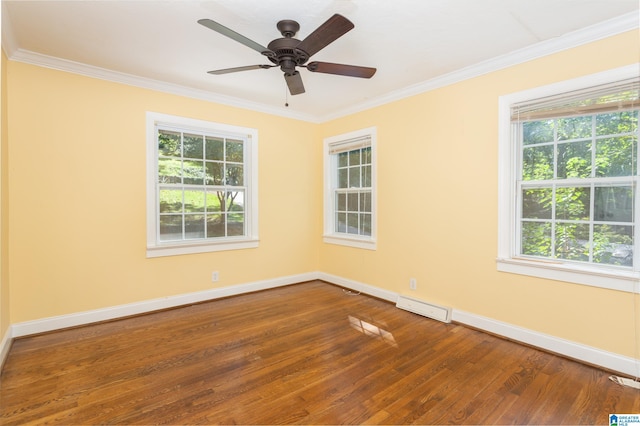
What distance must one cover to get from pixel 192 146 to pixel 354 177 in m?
2.26

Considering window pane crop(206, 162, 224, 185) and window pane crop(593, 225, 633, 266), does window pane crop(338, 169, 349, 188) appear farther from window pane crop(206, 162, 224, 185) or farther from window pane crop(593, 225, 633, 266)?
window pane crop(593, 225, 633, 266)

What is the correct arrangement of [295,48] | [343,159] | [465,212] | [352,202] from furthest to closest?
[343,159]
[352,202]
[465,212]
[295,48]

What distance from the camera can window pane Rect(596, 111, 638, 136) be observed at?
7.52ft

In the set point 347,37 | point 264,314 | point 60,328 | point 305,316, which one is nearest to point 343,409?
point 305,316

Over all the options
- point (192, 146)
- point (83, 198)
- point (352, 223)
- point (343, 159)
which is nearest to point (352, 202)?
point (352, 223)

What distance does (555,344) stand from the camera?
2.55 meters

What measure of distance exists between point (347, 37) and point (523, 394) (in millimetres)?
2955

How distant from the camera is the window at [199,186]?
139 inches

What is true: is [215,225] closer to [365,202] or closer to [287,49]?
[365,202]

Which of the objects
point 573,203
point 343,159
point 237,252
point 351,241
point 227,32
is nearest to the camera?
point 227,32

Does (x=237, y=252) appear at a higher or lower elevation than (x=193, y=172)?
lower

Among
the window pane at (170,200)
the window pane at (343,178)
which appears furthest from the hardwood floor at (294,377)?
the window pane at (343,178)

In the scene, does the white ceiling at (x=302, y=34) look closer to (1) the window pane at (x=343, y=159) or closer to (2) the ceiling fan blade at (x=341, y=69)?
(2) the ceiling fan blade at (x=341, y=69)

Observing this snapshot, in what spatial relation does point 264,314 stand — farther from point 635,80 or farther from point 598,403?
point 635,80
